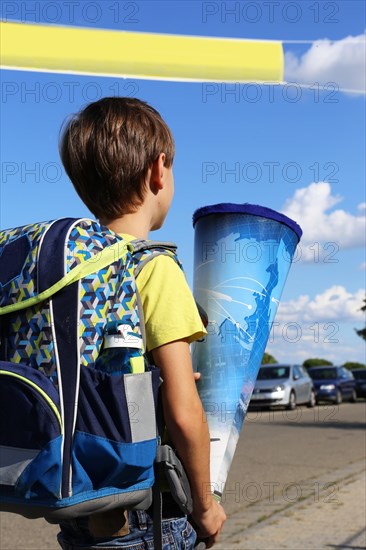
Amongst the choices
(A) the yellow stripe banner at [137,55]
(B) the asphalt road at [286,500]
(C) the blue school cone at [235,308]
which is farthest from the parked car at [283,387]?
(C) the blue school cone at [235,308]

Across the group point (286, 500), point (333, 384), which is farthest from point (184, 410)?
point (333, 384)

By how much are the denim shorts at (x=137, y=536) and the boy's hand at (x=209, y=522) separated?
0.11 ft

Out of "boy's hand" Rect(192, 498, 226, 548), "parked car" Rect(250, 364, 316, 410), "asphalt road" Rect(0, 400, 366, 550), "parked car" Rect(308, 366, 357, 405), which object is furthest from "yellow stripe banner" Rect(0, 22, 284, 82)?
"parked car" Rect(308, 366, 357, 405)

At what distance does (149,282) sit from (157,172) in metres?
0.34

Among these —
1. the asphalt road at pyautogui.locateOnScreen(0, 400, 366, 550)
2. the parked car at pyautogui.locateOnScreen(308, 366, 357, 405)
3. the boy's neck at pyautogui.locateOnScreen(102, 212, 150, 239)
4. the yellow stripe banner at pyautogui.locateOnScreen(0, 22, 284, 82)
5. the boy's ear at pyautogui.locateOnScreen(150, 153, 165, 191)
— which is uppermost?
the yellow stripe banner at pyautogui.locateOnScreen(0, 22, 284, 82)

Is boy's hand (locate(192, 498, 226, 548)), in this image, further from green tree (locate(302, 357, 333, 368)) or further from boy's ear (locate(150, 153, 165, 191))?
green tree (locate(302, 357, 333, 368))

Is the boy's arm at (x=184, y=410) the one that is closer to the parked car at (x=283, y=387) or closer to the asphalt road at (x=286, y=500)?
the asphalt road at (x=286, y=500)

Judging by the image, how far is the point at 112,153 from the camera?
2.08 metres

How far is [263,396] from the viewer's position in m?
23.7

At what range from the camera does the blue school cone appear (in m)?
2.19

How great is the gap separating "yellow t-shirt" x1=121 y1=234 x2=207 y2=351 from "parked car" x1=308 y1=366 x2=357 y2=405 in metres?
28.2

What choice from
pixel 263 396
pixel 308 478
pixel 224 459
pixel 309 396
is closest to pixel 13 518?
pixel 308 478

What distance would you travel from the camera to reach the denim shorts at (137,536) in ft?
6.29

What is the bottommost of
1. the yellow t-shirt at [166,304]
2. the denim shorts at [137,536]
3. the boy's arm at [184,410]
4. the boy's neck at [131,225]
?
the denim shorts at [137,536]
